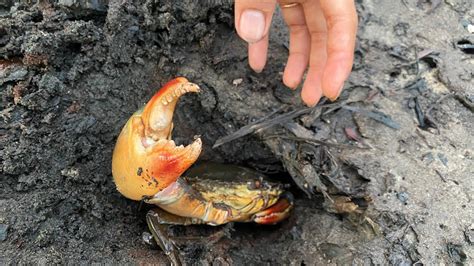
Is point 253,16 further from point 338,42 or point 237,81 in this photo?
point 237,81

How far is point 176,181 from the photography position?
8.04 ft

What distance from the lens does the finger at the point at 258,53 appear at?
9.01ft

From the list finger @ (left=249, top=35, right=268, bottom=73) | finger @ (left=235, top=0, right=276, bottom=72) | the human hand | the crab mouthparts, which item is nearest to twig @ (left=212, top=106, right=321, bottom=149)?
the human hand

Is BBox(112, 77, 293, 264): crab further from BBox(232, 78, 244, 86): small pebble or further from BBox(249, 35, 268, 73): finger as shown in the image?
BBox(249, 35, 268, 73): finger

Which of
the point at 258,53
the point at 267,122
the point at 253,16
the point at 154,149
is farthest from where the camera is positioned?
the point at 267,122

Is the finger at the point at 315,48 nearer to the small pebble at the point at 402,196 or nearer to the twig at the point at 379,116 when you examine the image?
the twig at the point at 379,116

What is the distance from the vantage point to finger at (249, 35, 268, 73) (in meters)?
2.75

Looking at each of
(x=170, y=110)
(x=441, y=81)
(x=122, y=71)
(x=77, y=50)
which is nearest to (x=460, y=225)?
(x=441, y=81)

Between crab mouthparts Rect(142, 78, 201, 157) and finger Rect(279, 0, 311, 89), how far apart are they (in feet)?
2.74

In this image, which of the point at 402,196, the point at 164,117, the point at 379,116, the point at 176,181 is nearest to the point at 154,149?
the point at 164,117

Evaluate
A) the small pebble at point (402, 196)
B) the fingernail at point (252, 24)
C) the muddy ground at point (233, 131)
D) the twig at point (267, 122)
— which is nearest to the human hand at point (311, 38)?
the fingernail at point (252, 24)

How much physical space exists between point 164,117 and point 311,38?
96cm

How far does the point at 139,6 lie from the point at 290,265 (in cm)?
165

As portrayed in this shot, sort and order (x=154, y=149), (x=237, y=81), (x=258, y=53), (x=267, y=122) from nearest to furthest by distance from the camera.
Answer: (x=154, y=149)
(x=258, y=53)
(x=267, y=122)
(x=237, y=81)
